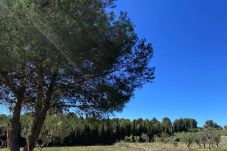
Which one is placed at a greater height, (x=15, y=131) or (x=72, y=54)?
(x=72, y=54)

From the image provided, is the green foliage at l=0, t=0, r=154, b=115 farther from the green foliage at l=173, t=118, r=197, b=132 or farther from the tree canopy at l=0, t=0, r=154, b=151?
the green foliage at l=173, t=118, r=197, b=132

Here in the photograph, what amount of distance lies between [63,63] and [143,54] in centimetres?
283

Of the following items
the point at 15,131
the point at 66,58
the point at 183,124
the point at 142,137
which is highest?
the point at 183,124

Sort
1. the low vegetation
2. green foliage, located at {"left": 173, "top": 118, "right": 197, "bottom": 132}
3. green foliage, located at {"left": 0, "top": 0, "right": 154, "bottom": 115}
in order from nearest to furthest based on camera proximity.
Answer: green foliage, located at {"left": 0, "top": 0, "right": 154, "bottom": 115} → the low vegetation → green foliage, located at {"left": 173, "top": 118, "right": 197, "bottom": 132}

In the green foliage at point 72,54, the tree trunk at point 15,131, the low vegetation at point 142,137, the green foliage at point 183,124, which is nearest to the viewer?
the green foliage at point 72,54

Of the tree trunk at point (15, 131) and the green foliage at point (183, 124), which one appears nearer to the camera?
the tree trunk at point (15, 131)

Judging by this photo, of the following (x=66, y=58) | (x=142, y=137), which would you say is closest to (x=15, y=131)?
(x=66, y=58)

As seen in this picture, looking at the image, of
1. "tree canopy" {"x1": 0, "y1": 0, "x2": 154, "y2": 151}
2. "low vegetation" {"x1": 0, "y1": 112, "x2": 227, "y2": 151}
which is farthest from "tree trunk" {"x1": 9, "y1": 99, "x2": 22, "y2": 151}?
"low vegetation" {"x1": 0, "y1": 112, "x2": 227, "y2": 151}

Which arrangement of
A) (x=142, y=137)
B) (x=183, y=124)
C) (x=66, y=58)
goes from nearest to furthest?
(x=66, y=58) → (x=142, y=137) → (x=183, y=124)

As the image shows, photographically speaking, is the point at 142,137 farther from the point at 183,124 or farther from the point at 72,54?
the point at 72,54

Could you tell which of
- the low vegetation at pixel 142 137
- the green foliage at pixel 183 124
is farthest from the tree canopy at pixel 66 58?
the green foliage at pixel 183 124

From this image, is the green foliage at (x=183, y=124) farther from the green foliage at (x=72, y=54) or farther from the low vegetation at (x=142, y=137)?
the green foliage at (x=72, y=54)

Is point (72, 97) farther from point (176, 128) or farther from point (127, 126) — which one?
point (176, 128)

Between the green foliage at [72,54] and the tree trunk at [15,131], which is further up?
the green foliage at [72,54]
